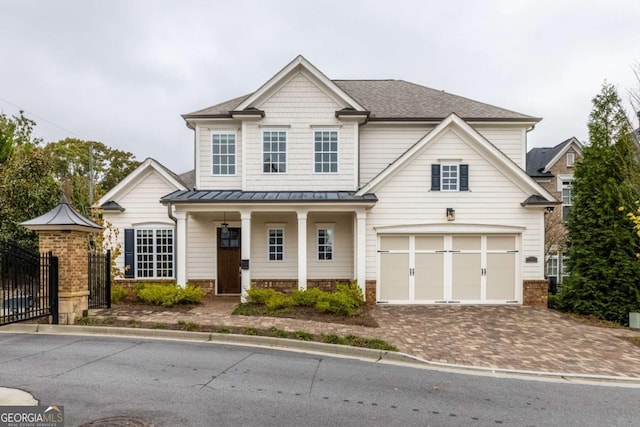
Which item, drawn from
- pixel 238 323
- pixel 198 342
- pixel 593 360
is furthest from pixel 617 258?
pixel 198 342

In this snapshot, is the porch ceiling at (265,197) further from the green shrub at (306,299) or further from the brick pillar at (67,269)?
the brick pillar at (67,269)

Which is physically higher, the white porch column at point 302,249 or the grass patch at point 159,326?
the white porch column at point 302,249

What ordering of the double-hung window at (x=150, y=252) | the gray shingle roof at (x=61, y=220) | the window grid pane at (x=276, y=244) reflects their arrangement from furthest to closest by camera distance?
the window grid pane at (x=276, y=244)
the double-hung window at (x=150, y=252)
the gray shingle roof at (x=61, y=220)

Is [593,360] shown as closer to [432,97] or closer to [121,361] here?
[121,361]

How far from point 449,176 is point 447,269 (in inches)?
127

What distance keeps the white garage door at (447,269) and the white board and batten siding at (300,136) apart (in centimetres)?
313

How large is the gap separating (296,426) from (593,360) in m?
6.62

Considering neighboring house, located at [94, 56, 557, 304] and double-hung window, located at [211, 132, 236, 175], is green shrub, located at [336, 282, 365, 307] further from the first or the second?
double-hung window, located at [211, 132, 236, 175]

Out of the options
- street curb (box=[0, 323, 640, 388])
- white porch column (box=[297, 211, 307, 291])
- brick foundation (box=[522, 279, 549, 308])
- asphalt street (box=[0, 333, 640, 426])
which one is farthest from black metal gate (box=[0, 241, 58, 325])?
brick foundation (box=[522, 279, 549, 308])

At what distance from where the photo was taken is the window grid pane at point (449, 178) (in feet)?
46.1

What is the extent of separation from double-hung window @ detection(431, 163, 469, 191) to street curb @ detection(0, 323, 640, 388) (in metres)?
7.52

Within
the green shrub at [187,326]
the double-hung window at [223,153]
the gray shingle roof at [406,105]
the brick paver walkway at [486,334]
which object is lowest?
the brick paver walkway at [486,334]

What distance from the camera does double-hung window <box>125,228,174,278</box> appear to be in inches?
616

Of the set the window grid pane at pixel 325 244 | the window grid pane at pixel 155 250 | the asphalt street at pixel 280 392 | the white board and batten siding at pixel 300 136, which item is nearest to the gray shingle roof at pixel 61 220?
the asphalt street at pixel 280 392
